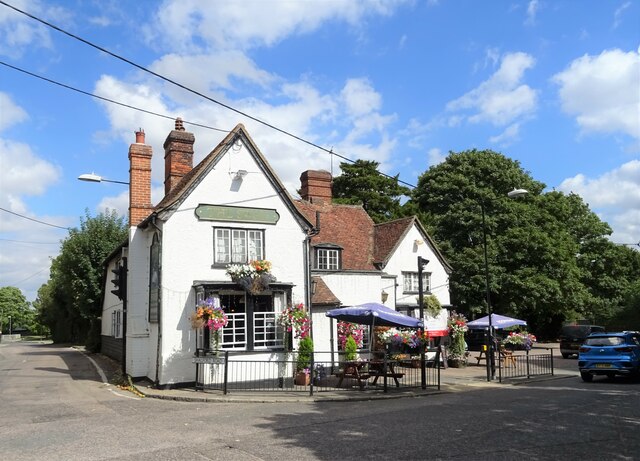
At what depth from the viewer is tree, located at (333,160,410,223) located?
49250 mm

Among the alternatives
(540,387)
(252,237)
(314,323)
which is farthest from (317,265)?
(540,387)

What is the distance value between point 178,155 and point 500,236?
24.8 m

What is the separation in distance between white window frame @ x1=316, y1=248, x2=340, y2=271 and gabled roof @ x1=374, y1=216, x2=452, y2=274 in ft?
8.47

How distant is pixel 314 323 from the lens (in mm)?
21609

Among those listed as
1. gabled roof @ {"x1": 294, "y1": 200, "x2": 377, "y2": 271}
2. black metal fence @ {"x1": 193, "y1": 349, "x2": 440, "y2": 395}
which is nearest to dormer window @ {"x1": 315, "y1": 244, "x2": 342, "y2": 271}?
gabled roof @ {"x1": 294, "y1": 200, "x2": 377, "y2": 271}

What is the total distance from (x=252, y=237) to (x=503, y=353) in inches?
582

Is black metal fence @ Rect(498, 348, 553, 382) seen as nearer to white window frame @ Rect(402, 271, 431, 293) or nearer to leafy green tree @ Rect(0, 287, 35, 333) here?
white window frame @ Rect(402, 271, 431, 293)

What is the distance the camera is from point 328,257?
2458cm

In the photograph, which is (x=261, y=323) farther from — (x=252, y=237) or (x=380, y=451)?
(x=380, y=451)

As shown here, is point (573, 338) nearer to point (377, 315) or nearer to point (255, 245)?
point (377, 315)

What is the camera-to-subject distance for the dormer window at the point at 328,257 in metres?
24.2

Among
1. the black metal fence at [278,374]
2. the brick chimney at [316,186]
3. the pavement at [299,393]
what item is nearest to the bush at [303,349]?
the black metal fence at [278,374]

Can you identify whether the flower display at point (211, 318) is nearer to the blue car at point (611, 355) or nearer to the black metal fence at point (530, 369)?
the black metal fence at point (530, 369)

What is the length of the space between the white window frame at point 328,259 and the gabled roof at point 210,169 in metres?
4.70
